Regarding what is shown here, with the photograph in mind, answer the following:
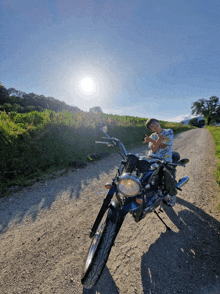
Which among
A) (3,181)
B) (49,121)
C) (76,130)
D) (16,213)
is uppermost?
(49,121)

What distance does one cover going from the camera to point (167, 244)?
2385mm

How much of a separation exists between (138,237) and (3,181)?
436 cm

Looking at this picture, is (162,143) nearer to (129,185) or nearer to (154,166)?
(154,166)

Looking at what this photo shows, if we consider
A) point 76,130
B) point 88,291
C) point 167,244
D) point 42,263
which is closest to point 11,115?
point 76,130

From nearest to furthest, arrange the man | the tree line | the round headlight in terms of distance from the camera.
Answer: the round headlight, the man, the tree line

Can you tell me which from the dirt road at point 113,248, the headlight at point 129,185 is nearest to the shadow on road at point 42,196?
the dirt road at point 113,248

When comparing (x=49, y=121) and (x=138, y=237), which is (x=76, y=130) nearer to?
(x=49, y=121)

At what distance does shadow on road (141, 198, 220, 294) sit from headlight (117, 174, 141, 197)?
1.41 m

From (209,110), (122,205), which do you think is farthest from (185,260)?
(209,110)

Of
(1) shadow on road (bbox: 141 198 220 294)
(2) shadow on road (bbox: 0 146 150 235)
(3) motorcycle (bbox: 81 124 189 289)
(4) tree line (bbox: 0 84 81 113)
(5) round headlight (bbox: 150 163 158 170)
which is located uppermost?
(4) tree line (bbox: 0 84 81 113)

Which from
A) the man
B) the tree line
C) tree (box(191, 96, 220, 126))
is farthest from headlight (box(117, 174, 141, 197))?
tree (box(191, 96, 220, 126))

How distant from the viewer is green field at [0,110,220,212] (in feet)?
14.8

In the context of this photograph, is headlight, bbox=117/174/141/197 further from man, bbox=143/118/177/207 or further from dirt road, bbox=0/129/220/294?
dirt road, bbox=0/129/220/294

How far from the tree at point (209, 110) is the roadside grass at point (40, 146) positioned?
62179mm
